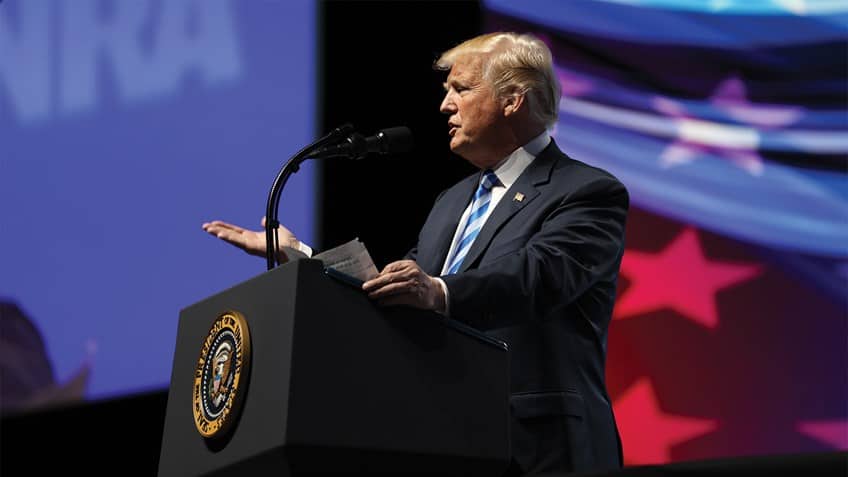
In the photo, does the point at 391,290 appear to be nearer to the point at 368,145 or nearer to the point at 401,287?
the point at 401,287

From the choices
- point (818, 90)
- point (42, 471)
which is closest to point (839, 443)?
point (818, 90)

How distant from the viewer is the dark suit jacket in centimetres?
184

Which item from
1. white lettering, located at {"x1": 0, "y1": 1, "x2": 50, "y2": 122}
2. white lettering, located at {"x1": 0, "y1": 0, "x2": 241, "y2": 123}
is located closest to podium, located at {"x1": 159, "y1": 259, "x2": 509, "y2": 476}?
white lettering, located at {"x1": 0, "y1": 0, "x2": 241, "y2": 123}

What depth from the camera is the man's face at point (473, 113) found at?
2.38 m

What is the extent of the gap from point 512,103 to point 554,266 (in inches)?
23.4

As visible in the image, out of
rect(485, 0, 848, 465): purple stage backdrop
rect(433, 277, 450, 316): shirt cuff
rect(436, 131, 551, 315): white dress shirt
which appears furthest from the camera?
rect(485, 0, 848, 465): purple stage backdrop

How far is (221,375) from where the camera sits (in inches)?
65.4

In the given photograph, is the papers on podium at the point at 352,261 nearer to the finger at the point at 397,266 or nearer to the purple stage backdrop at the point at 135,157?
the finger at the point at 397,266

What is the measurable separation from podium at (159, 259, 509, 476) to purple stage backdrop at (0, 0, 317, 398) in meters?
1.89

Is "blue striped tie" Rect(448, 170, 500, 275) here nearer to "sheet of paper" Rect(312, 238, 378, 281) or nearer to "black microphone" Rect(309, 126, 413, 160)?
"black microphone" Rect(309, 126, 413, 160)

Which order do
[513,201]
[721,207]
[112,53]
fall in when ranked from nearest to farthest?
[513,201] → [721,207] → [112,53]

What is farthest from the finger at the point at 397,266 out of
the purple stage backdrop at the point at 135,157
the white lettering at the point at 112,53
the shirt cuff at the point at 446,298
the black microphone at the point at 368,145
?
the white lettering at the point at 112,53

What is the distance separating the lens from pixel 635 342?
12.0 ft

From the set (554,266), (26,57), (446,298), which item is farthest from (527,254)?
(26,57)
